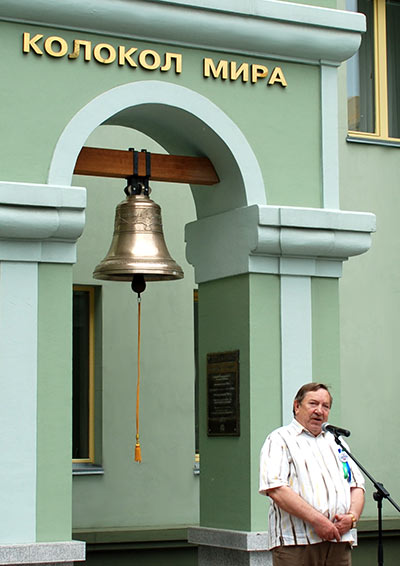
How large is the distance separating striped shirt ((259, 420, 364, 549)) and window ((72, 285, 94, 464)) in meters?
4.81

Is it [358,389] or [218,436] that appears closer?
[218,436]

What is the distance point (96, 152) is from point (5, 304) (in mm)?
1437

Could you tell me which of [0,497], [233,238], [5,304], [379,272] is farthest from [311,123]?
[379,272]

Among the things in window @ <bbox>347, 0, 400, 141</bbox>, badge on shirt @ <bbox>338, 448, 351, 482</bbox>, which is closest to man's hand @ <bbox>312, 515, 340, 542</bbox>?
badge on shirt @ <bbox>338, 448, 351, 482</bbox>

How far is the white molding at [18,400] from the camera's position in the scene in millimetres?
8070

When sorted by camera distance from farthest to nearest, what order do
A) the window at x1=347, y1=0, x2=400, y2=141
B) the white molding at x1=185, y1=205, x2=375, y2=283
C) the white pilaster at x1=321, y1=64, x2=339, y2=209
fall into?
the window at x1=347, y1=0, x2=400, y2=141, the white pilaster at x1=321, y1=64, x2=339, y2=209, the white molding at x1=185, y1=205, x2=375, y2=283

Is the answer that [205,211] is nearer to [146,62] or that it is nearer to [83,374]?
Result: [146,62]

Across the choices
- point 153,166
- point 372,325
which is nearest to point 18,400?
point 153,166

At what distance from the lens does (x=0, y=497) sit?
8.04 metres

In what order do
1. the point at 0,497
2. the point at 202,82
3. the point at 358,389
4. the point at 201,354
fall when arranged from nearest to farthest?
the point at 0,497 < the point at 202,82 < the point at 201,354 < the point at 358,389

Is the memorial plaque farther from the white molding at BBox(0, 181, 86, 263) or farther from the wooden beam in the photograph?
the white molding at BBox(0, 181, 86, 263)

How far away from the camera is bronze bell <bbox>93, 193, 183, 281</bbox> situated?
358 inches

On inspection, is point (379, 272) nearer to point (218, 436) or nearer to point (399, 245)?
point (399, 245)

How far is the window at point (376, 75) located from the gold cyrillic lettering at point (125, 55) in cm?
541
